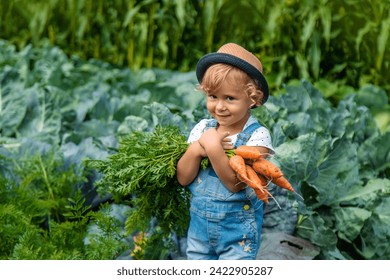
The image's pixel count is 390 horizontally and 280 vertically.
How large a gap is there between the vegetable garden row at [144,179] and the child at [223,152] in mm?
128

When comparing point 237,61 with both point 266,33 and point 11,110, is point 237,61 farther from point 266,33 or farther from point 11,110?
point 266,33

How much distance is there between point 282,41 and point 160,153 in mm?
2485

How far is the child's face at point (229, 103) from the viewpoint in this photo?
2160 mm

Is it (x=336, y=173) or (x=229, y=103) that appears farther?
(x=336, y=173)

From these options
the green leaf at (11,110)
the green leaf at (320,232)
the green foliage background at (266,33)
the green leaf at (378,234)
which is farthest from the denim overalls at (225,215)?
the green foliage background at (266,33)

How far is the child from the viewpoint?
215cm

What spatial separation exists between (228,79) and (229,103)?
0.08 m

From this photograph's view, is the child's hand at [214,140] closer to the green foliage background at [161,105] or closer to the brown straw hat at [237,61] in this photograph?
the brown straw hat at [237,61]

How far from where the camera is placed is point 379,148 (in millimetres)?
3432

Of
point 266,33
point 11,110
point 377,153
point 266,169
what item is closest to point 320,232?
point 377,153

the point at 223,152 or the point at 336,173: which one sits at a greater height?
the point at 223,152

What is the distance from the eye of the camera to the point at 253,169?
217 centimetres

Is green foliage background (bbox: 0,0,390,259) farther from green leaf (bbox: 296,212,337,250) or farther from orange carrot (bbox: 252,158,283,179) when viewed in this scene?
orange carrot (bbox: 252,158,283,179)
